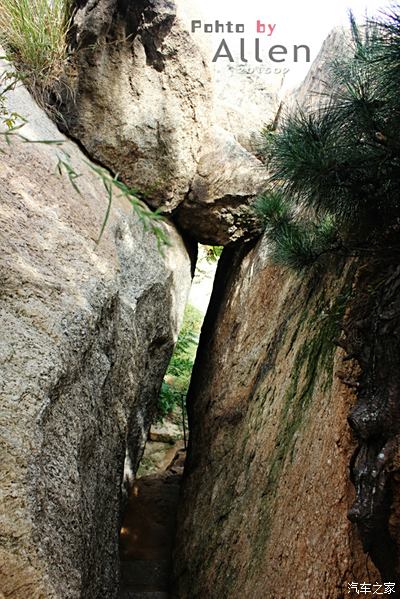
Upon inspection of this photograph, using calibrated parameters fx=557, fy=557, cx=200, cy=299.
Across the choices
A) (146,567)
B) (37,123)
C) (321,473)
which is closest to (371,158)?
(321,473)

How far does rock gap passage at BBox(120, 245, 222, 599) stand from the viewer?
15.0 ft

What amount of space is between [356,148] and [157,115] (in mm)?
2787

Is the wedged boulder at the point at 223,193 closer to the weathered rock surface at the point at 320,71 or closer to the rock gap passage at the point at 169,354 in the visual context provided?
the rock gap passage at the point at 169,354

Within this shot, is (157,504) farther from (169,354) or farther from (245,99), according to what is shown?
(245,99)

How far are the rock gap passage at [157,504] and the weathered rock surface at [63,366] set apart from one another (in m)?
→ 1.21

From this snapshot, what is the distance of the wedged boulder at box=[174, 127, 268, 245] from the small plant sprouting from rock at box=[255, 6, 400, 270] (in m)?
1.99

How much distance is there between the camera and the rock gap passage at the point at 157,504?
4562 millimetres

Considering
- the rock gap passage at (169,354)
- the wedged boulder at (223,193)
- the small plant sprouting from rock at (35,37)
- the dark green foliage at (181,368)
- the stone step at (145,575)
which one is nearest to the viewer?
the rock gap passage at (169,354)

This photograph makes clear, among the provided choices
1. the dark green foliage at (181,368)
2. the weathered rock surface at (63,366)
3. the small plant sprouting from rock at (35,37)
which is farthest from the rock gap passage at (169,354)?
the dark green foliage at (181,368)

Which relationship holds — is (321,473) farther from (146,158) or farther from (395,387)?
(146,158)

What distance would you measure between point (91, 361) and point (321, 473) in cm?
124

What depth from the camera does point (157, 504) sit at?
5.51 meters

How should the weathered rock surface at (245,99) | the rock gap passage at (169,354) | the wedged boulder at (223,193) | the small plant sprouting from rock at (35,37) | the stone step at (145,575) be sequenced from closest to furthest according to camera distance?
the rock gap passage at (169,354) → the small plant sprouting from rock at (35,37) → the stone step at (145,575) → the wedged boulder at (223,193) → the weathered rock surface at (245,99)

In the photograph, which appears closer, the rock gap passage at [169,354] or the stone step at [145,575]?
the rock gap passage at [169,354]
